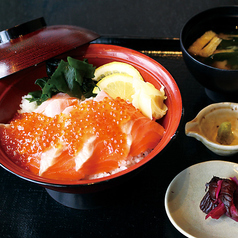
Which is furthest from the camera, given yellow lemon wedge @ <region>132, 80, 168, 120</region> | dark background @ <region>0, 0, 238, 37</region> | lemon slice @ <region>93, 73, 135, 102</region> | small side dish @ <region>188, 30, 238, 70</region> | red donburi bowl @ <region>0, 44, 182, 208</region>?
dark background @ <region>0, 0, 238, 37</region>

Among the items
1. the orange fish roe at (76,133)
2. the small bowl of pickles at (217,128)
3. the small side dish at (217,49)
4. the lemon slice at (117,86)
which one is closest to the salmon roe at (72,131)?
the orange fish roe at (76,133)

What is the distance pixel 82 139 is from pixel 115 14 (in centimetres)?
177

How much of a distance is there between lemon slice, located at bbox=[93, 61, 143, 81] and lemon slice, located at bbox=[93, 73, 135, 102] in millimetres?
63

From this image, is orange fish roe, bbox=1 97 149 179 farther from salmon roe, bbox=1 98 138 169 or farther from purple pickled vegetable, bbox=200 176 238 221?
purple pickled vegetable, bbox=200 176 238 221

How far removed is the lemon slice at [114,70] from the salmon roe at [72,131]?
0.75 ft

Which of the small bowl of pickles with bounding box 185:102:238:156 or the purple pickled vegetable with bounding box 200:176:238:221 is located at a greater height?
the small bowl of pickles with bounding box 185:102:238:156

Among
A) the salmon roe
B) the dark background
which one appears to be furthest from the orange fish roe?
the dark background

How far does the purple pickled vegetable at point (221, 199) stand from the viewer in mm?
1145

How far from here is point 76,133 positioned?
3.83ft

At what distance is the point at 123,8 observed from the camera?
8.61 ft

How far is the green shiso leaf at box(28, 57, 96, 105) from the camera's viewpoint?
1.41m

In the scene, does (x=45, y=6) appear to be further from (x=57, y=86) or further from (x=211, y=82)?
(x=211, y=82)

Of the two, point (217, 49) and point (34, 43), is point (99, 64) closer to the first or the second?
point (34, 43)

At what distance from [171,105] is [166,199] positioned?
1.37 ft
